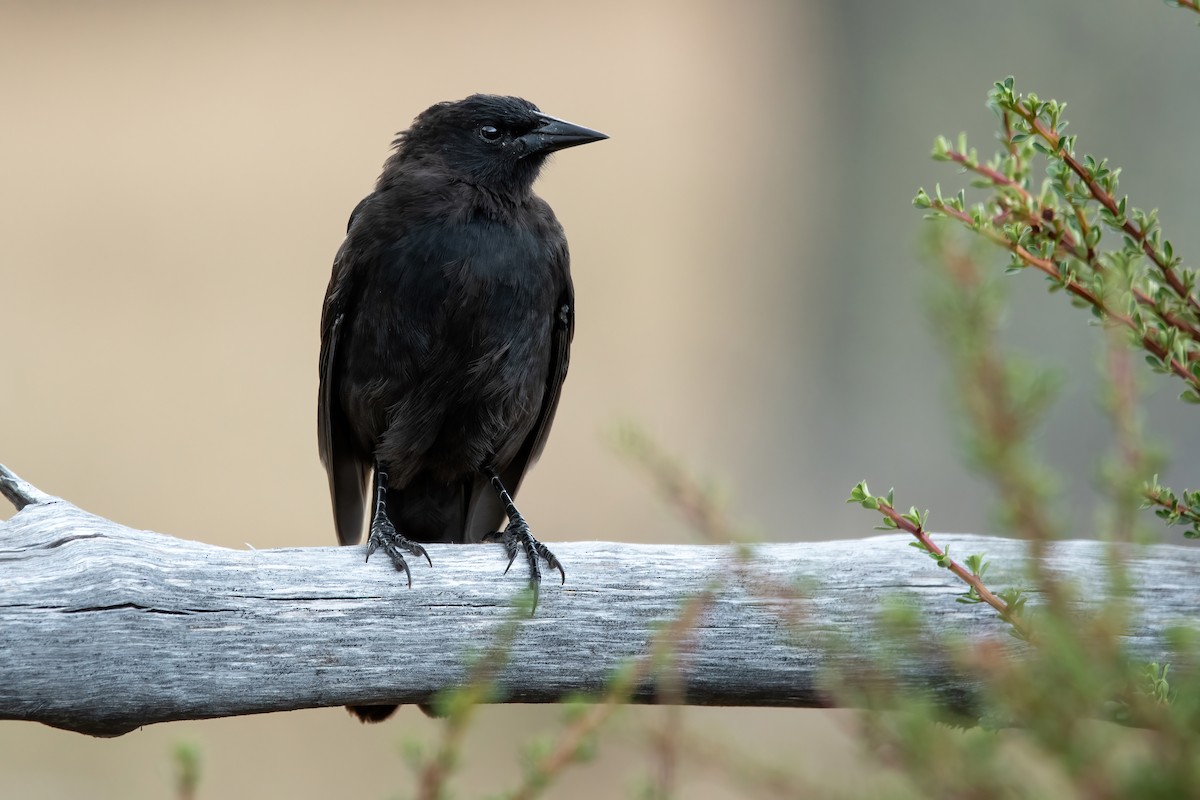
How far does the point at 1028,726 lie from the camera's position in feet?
4.04

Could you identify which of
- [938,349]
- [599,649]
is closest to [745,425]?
[599,649]

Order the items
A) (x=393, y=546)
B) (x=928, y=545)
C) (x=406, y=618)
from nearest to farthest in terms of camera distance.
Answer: (x=928, y=545) → (x=406, y=618) → (x=393, y=546)

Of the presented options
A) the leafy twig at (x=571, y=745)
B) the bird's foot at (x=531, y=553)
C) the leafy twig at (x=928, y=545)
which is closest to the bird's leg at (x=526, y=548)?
the bird's foot at (x=531, y=553)

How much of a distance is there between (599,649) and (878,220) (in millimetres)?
7486

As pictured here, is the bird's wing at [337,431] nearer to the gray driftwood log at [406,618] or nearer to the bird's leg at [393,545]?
A: the bird's leg at [393,545]

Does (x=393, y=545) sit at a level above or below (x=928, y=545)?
below

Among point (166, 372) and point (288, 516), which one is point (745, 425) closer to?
point (288, 516)

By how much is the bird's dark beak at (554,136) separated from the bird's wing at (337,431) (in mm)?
548

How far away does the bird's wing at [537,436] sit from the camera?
3.78m

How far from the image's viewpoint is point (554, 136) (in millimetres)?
3879

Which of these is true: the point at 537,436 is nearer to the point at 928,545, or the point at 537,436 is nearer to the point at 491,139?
the point at 491,139

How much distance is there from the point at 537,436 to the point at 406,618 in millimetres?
1396

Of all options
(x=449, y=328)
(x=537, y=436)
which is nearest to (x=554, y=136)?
(x=449, y=328)

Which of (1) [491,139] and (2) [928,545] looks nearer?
(2) [928,545]
